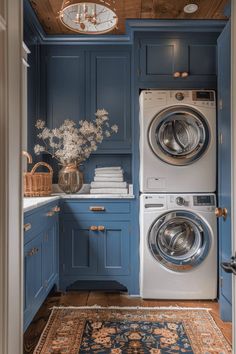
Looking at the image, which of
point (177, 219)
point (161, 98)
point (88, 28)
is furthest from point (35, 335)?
point (88, 28)

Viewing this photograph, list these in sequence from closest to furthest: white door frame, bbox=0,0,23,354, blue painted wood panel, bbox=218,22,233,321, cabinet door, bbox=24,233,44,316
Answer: white door frame, bbox=0,0,23,354 → cabinet door, bbox=24,233,44,316 → blue painted wood panel, bbox=218,22,233,321

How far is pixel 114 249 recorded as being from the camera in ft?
10.2

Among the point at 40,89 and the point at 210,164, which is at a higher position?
the point at 40,89

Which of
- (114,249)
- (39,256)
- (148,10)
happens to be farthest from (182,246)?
(148,10)

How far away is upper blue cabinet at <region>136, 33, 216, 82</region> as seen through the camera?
10.1ft

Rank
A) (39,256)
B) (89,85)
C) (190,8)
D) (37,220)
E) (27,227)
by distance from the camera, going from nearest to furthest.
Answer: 1. (27,227)
2. (37,220)
3. (39,256)
4. (190,8)
5. (89,85)

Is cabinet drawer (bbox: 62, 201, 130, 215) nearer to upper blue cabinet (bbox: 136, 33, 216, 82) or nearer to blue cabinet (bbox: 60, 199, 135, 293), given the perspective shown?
blue cabinet (bbox: 60, 199, 135, 293)

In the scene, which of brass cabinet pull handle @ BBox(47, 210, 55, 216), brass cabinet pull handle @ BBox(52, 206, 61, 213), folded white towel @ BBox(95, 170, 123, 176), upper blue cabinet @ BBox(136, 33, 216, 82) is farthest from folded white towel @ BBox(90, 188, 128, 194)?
upper blue cabinet @ BBox(136, 33, 216, 82)

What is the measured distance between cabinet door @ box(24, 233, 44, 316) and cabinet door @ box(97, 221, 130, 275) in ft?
2.56

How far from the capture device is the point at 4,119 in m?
0.90

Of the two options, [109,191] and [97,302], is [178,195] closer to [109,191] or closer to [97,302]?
[109,191]

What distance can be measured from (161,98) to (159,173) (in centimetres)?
68

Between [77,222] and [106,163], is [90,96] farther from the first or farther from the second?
[77,222]

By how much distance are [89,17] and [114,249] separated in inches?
78.7
